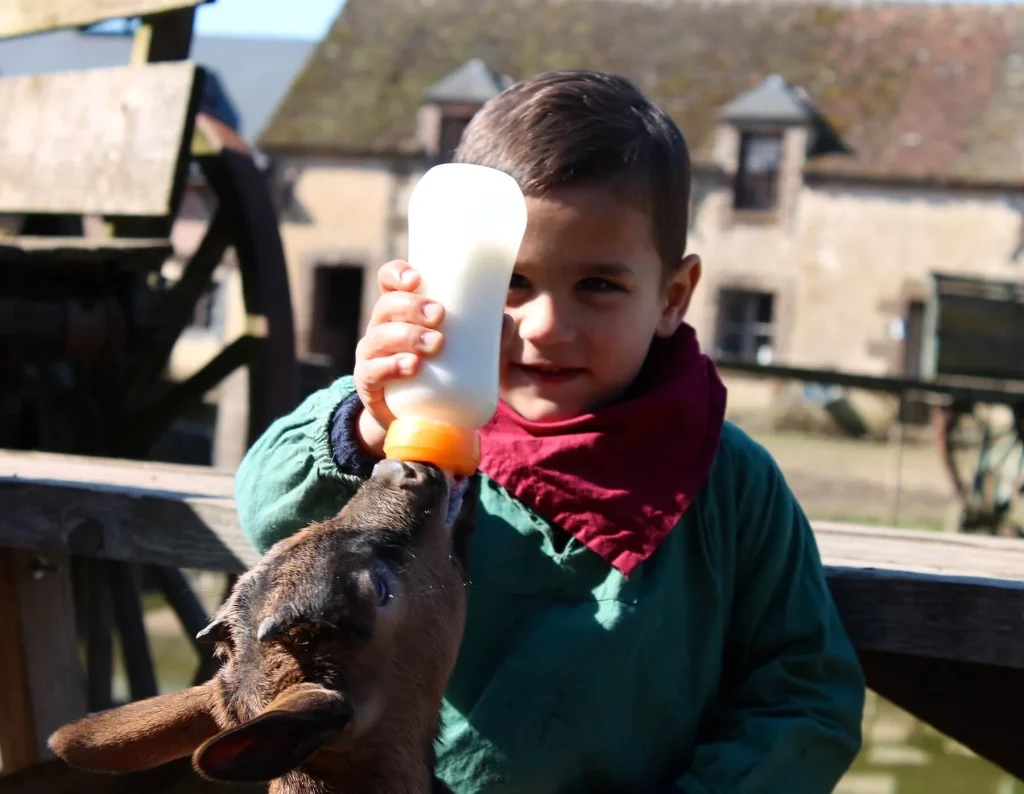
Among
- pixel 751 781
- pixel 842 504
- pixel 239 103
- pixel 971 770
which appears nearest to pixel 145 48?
pixel 751 781

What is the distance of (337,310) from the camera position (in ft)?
89.0

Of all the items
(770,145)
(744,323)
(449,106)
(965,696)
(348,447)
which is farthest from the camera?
(449,106)

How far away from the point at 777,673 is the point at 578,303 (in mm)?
A: 695

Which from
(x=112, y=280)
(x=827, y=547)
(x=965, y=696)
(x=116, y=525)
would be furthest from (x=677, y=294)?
(x=112, y=280)

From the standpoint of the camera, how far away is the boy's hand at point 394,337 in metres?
1.89

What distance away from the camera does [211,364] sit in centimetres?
489

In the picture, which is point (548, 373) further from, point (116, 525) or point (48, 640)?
point (48, 640)

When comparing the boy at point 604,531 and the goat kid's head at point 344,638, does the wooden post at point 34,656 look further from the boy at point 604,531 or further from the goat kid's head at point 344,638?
the goat kid's head at point 344,638

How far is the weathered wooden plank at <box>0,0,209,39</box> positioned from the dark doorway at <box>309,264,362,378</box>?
21.1 m

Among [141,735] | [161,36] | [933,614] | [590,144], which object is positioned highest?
[161,36]

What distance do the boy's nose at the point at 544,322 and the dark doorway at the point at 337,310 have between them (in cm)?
2433

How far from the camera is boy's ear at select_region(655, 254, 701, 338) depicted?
96.1 inches

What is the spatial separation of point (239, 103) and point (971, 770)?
2773 centimetres

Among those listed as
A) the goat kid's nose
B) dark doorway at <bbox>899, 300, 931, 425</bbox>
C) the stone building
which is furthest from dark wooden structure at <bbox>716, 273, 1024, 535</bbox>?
dark doorway at <bbox>899, 300, 931, 425</bbox>
